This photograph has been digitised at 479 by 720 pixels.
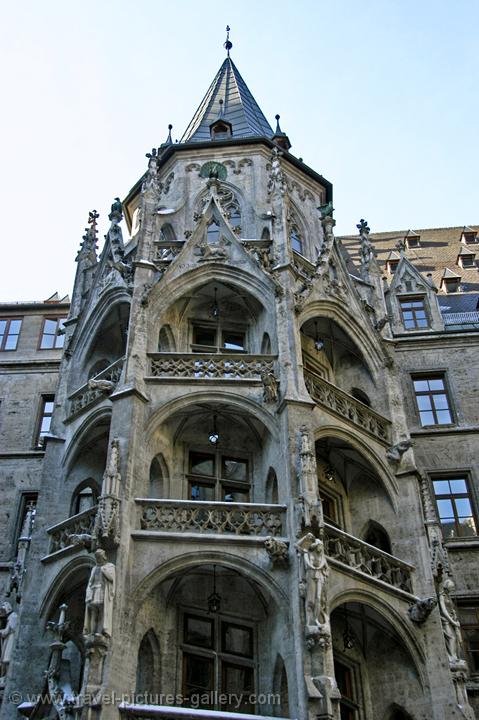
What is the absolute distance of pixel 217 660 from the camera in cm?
1858

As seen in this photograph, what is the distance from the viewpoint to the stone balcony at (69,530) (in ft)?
63.1

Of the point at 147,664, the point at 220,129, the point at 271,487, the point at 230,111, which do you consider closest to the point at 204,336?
the point at 271,487

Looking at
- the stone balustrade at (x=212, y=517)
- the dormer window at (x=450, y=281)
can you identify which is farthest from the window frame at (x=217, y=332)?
the dormer window at (x=450, y=281)

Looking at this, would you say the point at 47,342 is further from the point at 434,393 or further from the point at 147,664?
the point at 147,664

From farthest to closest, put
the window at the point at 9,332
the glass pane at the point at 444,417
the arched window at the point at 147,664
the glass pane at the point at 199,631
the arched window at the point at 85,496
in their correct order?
1. the window at the point at 9,332
2. the glass pane at the point at 444,417
3. the arched window at the point at 85,496
4. the glass pane at the point at 199,631
5. the arched window at the point at 147,664

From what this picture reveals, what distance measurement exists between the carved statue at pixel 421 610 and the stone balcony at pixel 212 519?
359 centimetres

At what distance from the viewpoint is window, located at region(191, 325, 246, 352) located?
2389 centimetres

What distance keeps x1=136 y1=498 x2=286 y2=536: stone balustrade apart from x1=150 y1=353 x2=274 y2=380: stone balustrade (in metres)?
3.61

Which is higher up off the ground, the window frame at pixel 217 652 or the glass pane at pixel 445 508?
the glass pane at pixel 445 508

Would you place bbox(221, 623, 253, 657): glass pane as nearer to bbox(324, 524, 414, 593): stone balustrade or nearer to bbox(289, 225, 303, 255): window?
bbox(324, 524, 414, 593): stone balustrade

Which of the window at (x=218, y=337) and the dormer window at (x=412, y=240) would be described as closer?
the window at (x=218, y=337)

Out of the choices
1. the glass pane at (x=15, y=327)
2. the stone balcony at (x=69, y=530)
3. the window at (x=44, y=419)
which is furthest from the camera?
the glass pane at (x=15, y=327)

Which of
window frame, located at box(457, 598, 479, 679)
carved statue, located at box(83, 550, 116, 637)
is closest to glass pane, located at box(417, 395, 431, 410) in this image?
window frame, located at box(457, 598, 479, 679)

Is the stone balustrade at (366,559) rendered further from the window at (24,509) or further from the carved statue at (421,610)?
the window at (24,509)
